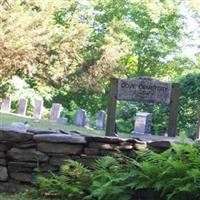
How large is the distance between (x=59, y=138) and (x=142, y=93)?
2.17 meters

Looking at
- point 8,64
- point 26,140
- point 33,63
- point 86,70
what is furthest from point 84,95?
point 26,140

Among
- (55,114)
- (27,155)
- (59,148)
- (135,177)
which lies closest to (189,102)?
(55,114)

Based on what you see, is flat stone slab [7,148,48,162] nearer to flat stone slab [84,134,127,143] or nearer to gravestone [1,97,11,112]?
flat stone slab [84,134,127,143]

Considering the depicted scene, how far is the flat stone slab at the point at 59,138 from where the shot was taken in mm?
4918

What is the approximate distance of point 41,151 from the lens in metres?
4.97

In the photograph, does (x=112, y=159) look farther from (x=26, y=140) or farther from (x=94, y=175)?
(x=26, y=140)

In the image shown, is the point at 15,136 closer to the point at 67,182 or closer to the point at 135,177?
the point at 67,182

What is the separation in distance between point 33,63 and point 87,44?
13.5ft

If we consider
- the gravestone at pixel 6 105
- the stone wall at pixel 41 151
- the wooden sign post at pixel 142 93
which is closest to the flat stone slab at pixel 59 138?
the stone wall at pixel 41 151

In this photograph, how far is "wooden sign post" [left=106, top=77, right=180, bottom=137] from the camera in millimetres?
6719

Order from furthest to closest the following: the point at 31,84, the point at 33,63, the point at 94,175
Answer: the point at 31,84 → the point at 33,63 → the point at 94,175

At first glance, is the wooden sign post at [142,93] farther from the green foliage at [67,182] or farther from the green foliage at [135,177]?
the green foliage at [67,182]

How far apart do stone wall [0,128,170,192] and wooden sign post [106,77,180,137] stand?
1706 millimetres

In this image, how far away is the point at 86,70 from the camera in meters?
20.8
